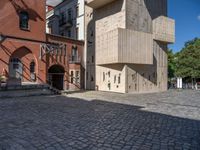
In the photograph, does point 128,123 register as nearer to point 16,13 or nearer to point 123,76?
point 123,76

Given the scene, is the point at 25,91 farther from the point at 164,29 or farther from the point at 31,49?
the point at 164,29

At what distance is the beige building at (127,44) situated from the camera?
2084cm

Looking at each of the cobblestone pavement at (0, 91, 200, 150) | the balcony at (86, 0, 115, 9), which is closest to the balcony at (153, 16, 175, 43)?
the balcony at (86, 0, 115, 9)

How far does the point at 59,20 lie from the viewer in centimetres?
3153

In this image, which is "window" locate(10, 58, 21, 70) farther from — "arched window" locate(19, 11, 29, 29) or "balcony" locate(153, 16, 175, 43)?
"balcony" locate(153, 16, 175, 43)

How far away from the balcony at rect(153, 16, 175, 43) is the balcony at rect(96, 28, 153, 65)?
2.39 metres

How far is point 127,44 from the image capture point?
20453 millimetres

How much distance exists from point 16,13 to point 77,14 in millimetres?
9526

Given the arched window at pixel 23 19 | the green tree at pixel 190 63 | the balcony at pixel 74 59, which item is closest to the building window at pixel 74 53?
the balcony at pixel 74 59

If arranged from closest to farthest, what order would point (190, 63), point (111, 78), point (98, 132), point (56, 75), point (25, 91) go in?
point (98, 132)
point (25, 91)
point (111, 78)
point (56, 75)
point (190, 63)

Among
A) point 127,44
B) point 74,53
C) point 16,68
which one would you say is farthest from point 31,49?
point 127,44

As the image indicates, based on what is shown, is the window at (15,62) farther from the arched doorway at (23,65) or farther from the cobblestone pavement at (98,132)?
the cobblestone pavement at (98,132)

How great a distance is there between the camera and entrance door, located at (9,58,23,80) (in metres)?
20.3

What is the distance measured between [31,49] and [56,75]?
472cm
